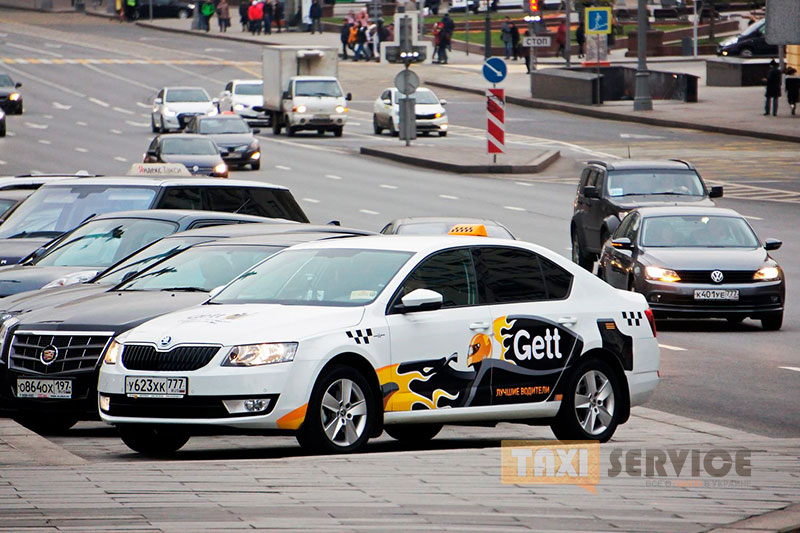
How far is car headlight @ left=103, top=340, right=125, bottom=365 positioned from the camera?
9531 mm

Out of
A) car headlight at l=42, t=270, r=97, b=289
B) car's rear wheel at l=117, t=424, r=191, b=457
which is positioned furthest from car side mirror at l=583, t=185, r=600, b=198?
car's rear wheel at l=117, t=424, r=191, b=457

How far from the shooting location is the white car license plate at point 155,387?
30.1 ft

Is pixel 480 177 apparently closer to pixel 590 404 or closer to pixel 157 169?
pixel 157 169

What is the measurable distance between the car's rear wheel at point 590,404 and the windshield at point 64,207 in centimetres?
645

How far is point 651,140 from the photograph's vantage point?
149 feet

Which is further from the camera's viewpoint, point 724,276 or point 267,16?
point 267,16

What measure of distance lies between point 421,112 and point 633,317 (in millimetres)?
40054

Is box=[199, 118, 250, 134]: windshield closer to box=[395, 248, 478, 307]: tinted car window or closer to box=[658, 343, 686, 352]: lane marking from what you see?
box=[658, 343, 686, 352]: lane marking

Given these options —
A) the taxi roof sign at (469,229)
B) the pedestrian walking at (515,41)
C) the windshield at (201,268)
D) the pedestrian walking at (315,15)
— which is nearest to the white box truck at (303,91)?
the pedestrian walking at (515,41)

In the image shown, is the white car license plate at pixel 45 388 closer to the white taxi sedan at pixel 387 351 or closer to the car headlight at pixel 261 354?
the white taxi sedan at pixel 387 351

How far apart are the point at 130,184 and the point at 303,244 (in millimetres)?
5519

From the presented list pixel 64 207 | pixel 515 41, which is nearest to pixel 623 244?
pixel 64 207

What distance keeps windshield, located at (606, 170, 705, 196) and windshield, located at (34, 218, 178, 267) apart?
11.1 meters

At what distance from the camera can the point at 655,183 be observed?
2362 centimetres
